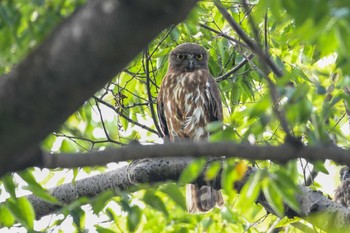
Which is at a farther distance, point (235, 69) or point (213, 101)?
point (213, 101)

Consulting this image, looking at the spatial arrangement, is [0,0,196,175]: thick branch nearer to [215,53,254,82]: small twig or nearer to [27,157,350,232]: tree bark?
[27,157,350,232]: tree bark

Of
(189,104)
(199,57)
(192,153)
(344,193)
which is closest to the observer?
(192,153)

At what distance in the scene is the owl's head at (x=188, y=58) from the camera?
6523 millimetres

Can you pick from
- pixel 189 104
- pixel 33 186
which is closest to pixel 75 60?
pixel 33 186

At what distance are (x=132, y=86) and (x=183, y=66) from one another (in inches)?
60.8

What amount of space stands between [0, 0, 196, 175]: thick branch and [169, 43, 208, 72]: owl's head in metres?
4.95

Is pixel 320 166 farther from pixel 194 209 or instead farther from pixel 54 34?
pixel 194 209

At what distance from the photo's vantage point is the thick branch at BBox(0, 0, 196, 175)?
4.51 ft

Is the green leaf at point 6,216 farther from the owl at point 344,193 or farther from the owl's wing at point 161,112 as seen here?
the owl's wing at point 161,112

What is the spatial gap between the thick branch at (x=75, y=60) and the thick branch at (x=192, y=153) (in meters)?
0.19

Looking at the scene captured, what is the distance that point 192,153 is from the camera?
1.63m

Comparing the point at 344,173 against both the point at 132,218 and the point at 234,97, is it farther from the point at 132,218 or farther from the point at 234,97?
the point at 132,218

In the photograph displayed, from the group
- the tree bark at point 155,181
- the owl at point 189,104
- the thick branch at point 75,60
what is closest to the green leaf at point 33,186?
the thick branch at point 75,60

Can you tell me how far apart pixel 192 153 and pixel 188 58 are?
5127 millimetres
